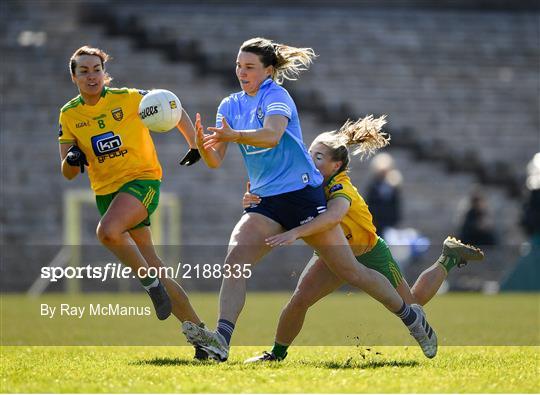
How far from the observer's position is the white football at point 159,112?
7109mm

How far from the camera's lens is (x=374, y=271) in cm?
709

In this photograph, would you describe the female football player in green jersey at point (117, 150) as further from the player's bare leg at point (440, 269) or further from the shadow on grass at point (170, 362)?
the player's bare leg at point (440, 269)

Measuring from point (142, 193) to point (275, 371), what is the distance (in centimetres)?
170

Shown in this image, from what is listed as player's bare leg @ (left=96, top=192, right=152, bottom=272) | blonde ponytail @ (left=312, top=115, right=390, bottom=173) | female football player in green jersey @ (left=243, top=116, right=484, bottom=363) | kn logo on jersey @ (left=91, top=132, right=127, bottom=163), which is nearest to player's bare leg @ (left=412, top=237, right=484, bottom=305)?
female football player in green jersey @ (left=243, top=116, right=484, bottom=363)

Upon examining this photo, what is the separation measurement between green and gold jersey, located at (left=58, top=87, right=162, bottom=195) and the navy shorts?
1.18m

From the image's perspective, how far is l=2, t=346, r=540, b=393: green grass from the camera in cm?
571

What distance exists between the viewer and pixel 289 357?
7547mm

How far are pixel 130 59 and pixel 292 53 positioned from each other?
53.9 ft

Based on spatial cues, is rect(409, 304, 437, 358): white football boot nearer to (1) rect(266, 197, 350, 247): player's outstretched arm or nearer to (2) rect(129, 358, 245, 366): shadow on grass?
(1) rect(266, 197, 350, 247): player's outstretched arm

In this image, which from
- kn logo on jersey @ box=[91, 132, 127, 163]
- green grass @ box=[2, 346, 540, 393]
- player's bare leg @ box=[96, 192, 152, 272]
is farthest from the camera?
kn logo on jersey @ box=[91, 132, 127, 163]

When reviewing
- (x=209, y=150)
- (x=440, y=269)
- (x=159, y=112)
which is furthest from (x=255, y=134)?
(x=440, y=269)

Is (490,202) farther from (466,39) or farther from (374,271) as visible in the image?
(374,271)

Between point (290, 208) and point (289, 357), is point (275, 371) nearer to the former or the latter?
point (290, 208)

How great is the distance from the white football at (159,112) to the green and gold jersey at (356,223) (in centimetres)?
107
